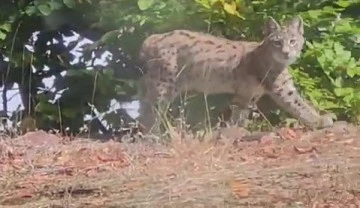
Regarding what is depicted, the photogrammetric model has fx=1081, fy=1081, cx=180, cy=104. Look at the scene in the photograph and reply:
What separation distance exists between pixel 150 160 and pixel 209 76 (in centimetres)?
200

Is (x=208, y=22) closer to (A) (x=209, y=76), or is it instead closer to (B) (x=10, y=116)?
(A) (x=209, y=76)

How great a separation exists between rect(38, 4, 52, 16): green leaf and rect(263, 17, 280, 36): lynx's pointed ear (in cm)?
163

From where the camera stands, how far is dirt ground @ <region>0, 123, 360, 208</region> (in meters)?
5.37

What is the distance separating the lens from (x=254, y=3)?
8180 mm

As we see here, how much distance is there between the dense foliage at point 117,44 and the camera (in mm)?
8055

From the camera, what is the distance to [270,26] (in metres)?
8.05

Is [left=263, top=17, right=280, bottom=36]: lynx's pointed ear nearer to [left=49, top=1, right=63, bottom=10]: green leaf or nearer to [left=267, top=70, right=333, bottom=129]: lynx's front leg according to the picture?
[left=267, top=70, right=333, bottom=129]: lynx's front leg

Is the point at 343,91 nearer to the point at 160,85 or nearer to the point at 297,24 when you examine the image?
the point at 297,24

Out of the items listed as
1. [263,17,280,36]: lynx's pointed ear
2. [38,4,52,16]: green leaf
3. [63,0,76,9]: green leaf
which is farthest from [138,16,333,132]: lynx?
[38,4,52,16]: green leaf

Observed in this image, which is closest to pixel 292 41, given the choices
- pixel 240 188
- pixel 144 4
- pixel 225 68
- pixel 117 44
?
pixel 225 68

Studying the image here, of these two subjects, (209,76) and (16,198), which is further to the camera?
(209,76)

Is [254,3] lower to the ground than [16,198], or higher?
higher

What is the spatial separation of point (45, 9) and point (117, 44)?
70cm

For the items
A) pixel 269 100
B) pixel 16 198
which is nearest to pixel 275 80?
pixel 269 100
